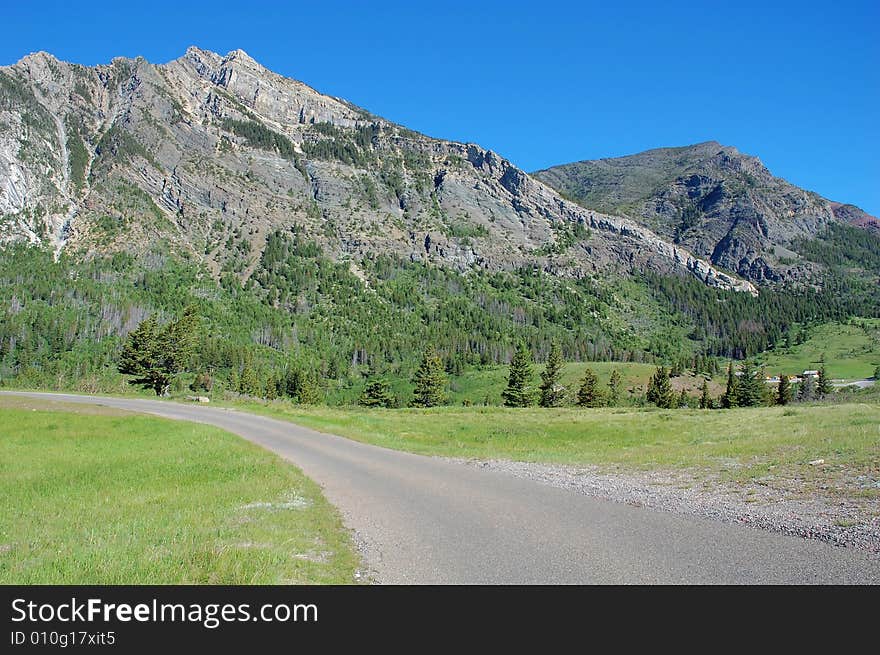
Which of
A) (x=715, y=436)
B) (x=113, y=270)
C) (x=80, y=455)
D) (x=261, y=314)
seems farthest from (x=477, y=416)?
(x=113, y=270)

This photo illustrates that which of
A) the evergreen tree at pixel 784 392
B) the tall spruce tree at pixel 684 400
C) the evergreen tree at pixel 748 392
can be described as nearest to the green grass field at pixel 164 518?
the evergreen tree at pixel 748 392

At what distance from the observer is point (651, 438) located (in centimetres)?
3091

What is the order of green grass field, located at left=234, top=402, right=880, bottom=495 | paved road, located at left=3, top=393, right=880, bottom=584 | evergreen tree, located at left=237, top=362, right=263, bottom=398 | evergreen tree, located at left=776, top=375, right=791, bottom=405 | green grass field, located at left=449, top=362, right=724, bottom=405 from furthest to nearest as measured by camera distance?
1. green grass field, located at left=449, top=362, right=724, bottom=405
2. evergreen tree, located at left=237, top=362, right=263, bottom=398
3. evergreen tree, located at left=776, top=375, right=791, bottom=405
4. green grass field, located at left=234, top=402, right=880, bottom=495
5. paved road, located at left=3, top=393, right=880, bottom=584

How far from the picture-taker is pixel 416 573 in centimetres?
742

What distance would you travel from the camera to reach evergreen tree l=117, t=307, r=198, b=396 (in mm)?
68875

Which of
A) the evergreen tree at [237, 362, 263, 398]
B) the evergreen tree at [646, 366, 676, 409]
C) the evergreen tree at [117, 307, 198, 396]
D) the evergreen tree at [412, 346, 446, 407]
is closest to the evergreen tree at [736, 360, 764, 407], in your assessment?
the evergreen tree at [646, 366, 676, 409]

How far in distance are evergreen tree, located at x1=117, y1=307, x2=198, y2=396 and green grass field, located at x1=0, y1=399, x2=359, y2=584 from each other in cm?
4884

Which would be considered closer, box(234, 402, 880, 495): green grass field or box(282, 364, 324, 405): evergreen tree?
box(234, 402, 880, 495): green grass field

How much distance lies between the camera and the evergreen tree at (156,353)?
68875 mm

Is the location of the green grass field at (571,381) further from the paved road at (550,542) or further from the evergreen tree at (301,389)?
the paved road at (550,542)

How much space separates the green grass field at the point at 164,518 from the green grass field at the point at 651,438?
35.7ft

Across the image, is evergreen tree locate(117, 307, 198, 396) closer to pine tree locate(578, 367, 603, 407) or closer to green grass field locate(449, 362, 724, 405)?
pine tree locate(578, 367, 603, 407)
